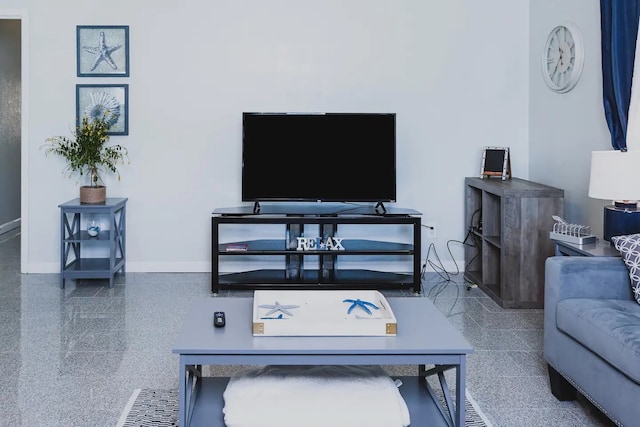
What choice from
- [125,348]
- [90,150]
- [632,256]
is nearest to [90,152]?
[90,150]

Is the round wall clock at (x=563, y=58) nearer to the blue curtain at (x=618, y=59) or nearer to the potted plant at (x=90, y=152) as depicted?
the blue curtain at (x=618, y=59)

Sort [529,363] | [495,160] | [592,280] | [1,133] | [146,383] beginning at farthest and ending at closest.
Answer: [1,133], [495,160], [529,363], [146,383], [592,280]

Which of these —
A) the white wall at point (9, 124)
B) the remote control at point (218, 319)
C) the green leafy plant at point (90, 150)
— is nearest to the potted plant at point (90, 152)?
the green leafy plant at point (90, 150)

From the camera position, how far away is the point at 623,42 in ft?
12.1

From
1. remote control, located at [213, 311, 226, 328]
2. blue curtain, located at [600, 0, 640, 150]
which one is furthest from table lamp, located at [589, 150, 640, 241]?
remote control, located at [213, 311, 226, 328]

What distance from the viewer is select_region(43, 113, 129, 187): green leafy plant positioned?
4883 millimetres

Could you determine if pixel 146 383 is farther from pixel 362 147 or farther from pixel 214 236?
pixel 362 147

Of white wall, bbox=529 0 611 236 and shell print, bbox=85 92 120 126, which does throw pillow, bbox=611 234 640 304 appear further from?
shell print, bbox=85 92 120 126

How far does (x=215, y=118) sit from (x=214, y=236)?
3.37 ft

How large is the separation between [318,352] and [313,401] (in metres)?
0.22

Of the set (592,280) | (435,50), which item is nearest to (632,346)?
(592,280)

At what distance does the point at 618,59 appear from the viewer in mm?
3711

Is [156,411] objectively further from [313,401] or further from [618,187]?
[618,187]

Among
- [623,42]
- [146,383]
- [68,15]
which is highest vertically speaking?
[68,15]
